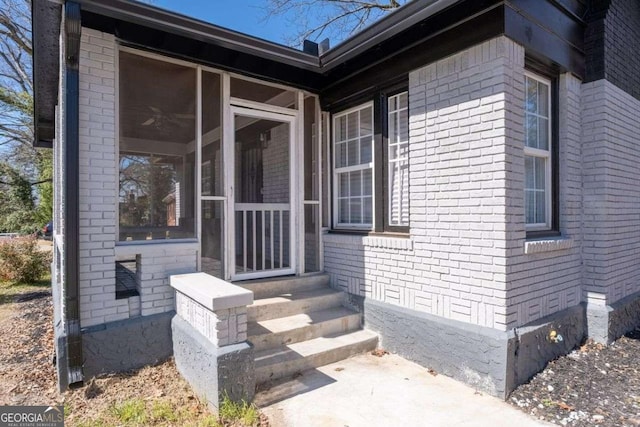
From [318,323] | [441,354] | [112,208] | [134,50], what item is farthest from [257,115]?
[441,354]

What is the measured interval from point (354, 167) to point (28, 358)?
4243 mm

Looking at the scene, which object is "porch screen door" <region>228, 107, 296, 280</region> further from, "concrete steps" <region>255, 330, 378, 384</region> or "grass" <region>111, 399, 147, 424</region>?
"grass" <region>111, 399, 147, 424</region>

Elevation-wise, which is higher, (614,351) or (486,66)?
(486,66)

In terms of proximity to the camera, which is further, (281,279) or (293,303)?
Answer: (281,279)

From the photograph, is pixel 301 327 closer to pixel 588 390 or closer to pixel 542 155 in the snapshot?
pixel 588 390

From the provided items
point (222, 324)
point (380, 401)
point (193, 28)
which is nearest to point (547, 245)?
point (380, 401)

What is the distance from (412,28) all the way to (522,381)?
345cm

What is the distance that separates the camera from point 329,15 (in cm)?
1147

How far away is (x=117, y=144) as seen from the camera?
355 centimetres

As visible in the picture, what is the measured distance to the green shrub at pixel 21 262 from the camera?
8.30 m

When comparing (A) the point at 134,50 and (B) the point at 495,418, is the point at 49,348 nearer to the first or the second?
(A) the point at 134,50

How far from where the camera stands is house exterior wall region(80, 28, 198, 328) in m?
3.30

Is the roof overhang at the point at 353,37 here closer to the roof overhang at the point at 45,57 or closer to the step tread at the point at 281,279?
the roof overhang at the point at 45,57

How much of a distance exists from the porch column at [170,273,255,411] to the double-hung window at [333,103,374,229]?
7.08 ft
